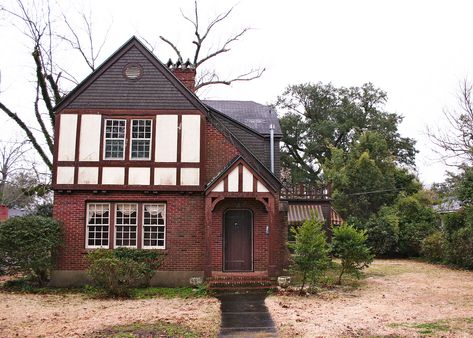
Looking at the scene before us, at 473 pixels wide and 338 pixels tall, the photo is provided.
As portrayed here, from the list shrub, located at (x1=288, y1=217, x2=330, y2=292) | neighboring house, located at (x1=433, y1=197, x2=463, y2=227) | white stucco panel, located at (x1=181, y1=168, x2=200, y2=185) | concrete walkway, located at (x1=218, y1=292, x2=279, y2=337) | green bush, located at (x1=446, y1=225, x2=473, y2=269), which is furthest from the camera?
neighboring house, located at (x1=433, y1=197, x2=463, y2=227)

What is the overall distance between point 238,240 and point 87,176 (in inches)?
239

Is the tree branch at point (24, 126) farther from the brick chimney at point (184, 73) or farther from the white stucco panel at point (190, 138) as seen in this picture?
the white stucco panel at point (190, 138)

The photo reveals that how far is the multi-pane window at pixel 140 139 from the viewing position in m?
16.8

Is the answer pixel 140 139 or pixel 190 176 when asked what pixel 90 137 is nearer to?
pixel 140 139

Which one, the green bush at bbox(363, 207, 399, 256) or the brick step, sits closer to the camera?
the brick step

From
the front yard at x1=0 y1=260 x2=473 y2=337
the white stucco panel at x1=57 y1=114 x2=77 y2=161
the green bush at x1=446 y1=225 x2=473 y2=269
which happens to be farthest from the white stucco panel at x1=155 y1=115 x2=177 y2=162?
the green bush at x1=446 y1=225 x2=473 y2=269

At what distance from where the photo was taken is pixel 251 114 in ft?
70.5

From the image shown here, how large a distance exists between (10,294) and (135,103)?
7737 mm

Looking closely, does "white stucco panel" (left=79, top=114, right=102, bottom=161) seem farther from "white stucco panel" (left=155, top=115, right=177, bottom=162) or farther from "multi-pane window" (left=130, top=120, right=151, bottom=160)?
"white stucco panel" (left=155, top=115, right=177, bottom=162)

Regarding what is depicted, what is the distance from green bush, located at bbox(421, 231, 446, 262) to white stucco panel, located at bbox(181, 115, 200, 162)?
48.1ft

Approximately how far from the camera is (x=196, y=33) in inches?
1192

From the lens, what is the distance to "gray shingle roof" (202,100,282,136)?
66.4 ft

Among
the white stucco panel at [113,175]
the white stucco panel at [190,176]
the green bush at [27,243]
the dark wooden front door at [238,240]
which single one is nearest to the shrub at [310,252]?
the dark wooden front door at [238,240]

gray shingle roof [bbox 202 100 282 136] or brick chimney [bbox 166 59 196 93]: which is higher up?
brick chimney [bbox 166 59 196 93]
